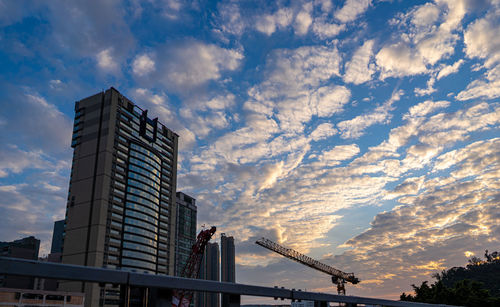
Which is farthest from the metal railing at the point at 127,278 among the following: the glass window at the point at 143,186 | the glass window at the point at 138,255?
the glass window at the point at 143,186

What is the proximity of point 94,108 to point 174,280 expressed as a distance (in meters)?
139

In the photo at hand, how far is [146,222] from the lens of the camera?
454 feet

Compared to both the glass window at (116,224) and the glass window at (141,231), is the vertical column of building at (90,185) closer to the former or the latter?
the glass window at (116,224)

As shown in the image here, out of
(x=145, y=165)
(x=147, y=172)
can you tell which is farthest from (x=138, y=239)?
(x=145, y=165)

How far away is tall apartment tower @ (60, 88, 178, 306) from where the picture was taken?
12231cm

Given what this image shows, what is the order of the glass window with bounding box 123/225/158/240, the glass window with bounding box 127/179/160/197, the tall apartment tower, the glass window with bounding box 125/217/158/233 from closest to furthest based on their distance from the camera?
the tall apartment tower, the glass window with bounding box 123/225/158/240, the glass window with bounding box 125/217/158/233, the glass window with bounding box 127/179/160/197

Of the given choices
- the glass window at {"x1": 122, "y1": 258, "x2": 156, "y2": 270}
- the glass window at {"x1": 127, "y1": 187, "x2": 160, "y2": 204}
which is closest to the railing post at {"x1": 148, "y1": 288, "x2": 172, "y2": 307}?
the glass window at {"x1": 122, "y1": 258, "x2": 156, "y2": 270}

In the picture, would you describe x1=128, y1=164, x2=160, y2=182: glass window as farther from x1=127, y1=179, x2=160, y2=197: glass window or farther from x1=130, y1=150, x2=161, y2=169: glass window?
x1=127, y1=179, x2=160, y2=197: glass window

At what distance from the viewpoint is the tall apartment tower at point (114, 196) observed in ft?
401

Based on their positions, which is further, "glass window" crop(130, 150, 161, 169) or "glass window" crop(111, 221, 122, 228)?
"glass window" crop(130, 150, 161, 169)

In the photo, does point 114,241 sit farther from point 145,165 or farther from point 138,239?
point 145,165

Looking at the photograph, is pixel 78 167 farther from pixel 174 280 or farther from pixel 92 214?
pixel 174 280

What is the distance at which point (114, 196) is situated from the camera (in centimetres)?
13088

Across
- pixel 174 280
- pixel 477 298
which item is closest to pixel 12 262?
pixel 174 280
